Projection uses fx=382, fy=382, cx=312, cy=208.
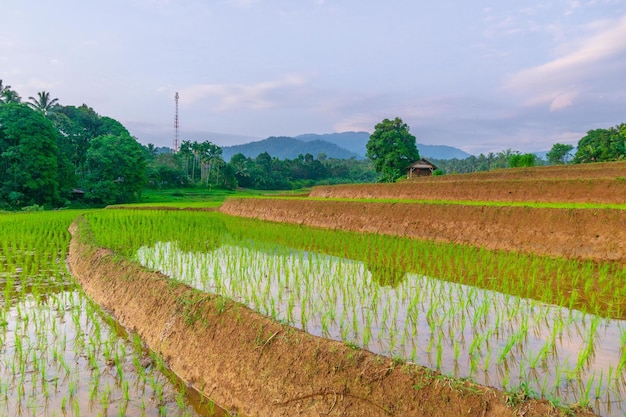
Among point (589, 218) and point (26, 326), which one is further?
point (589, 218)

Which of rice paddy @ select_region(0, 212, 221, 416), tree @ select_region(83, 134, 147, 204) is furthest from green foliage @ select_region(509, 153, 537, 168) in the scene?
tree @ select_region(83, 134, 147, 204)

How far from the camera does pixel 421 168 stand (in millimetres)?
38875

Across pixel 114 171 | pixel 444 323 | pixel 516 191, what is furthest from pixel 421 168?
pixel 444 323

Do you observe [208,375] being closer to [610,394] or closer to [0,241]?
[610,394]

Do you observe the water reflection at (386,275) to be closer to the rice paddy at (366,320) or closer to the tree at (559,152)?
the rice paddy at (366,320)

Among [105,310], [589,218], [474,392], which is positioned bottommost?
[105,310]

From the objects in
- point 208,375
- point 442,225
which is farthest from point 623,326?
point 442,225

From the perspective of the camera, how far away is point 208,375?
375cm

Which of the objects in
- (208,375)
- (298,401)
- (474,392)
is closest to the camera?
(474,392)

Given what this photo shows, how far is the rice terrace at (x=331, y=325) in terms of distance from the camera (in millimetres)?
3000

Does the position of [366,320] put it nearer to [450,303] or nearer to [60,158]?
[450,303]

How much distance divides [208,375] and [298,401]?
1.17 metres

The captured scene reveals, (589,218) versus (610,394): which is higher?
(589,218)

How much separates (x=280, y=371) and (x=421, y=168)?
124 feet
